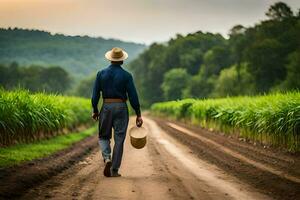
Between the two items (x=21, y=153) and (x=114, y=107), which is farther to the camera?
(x=21, y=153)

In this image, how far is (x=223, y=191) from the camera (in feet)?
28.8

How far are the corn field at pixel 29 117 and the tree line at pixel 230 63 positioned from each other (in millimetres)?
33312

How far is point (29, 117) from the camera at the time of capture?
1856 cm

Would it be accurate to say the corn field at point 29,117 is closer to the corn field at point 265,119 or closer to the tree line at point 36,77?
the corn field at point 265,119

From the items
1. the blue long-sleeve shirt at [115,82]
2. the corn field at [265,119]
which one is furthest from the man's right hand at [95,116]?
the corn field at [265,119]

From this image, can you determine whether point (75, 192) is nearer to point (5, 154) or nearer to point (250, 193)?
point (250, 193)

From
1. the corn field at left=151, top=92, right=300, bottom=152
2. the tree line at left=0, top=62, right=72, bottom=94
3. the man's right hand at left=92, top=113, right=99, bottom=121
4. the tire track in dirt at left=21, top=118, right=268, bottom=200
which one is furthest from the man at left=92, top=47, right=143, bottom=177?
the tree line at left=0, top=62, right=72, bottom=94

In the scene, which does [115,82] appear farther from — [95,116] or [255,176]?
[255,176]

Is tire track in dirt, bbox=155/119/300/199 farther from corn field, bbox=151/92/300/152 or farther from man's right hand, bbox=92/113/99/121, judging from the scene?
man's right hand, bbox=92/113/99/121

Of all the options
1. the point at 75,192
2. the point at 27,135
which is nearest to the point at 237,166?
the point at 75,192

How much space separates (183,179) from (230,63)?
Answer: 10995 cm

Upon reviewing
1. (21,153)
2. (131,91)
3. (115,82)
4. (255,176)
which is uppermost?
(115,82)

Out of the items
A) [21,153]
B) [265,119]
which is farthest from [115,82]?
[265,119]

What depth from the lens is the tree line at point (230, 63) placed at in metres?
79.1
